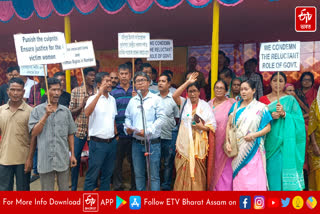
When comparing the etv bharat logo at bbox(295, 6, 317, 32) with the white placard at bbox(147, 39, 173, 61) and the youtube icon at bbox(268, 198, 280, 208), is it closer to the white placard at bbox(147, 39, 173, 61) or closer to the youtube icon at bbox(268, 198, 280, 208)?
the white placard at bbox(147, 39, 173, 61)

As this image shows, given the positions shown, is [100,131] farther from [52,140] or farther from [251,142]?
[251,142]

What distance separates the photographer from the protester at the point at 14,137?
3408mm

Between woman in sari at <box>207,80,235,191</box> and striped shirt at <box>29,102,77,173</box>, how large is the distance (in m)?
1.74

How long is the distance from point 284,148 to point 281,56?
109 cm

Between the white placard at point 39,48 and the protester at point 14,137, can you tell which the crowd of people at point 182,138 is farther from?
the white placard at point 39,48

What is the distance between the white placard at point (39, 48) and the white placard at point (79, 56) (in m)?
0.55

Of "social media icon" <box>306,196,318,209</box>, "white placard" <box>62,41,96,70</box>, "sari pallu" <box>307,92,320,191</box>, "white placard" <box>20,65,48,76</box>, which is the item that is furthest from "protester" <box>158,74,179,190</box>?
"white placard" <box>20,65,48,76</box>

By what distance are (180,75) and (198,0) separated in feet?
14.3

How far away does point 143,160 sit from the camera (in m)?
3.83

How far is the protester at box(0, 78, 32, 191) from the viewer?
3408 millimetres

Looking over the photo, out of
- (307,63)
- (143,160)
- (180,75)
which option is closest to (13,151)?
(143,160)

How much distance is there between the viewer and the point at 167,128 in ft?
14.4

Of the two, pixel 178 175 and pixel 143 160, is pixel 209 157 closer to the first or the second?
pixel 178 175

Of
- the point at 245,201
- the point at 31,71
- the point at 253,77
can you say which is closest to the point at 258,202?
the point at 245,201
